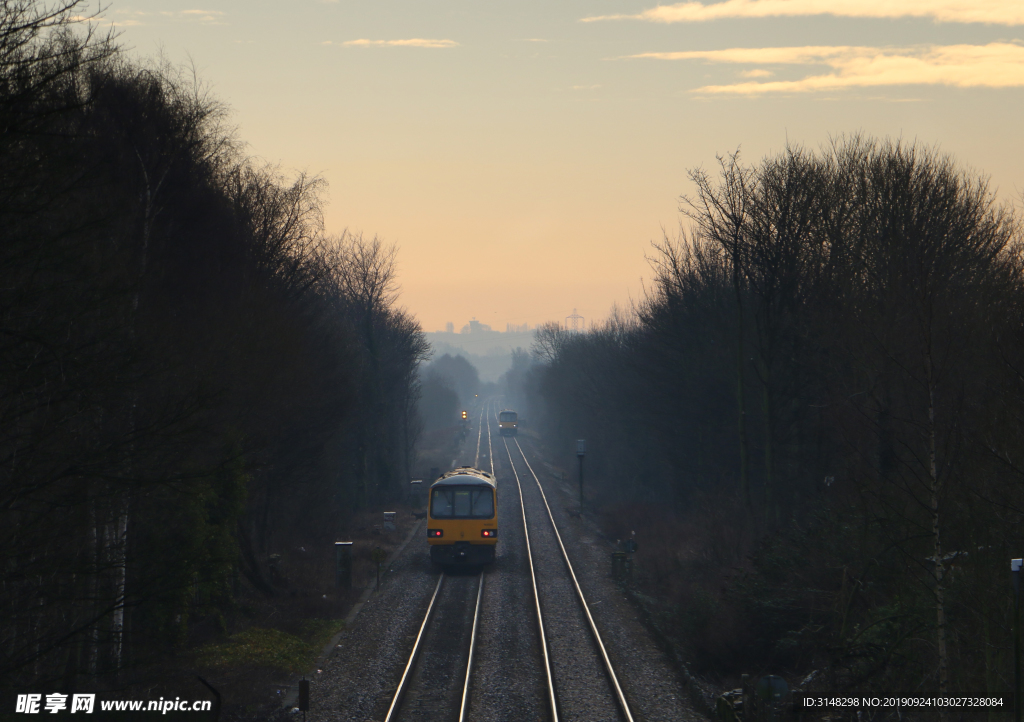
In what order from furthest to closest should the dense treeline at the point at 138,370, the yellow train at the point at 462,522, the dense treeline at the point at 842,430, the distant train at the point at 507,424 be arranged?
the distant train at the point at 507,424, the yellow train at the point at 462,522, the dense treeline at the point at 842,430, the dense treeline at the point at 138,370

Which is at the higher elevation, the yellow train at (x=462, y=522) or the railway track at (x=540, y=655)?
the yellow train at (x=462, y=522)

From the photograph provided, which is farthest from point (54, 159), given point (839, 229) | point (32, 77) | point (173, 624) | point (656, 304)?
point (656, 304)

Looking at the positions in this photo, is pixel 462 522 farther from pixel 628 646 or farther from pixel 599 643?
pixel 628 646

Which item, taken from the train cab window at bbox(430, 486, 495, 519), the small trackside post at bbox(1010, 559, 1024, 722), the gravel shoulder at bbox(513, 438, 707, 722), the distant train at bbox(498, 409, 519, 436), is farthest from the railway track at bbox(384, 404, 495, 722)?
the distant train at bbox(498, 409, 519, 436)

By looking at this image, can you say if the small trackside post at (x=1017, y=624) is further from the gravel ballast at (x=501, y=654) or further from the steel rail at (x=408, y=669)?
the steel rail at (x=408, y=669)

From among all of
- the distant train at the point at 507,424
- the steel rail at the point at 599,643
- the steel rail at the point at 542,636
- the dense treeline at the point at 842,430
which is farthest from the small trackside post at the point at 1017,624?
the distant train at the point at 507,424

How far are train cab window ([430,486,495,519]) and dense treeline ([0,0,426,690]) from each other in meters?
3.75

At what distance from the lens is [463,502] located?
21.1m

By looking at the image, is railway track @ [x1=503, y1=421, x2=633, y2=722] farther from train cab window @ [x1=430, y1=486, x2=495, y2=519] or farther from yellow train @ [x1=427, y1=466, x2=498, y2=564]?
train cab window @ [x1=430, y1=486, x2=495, y2=519]

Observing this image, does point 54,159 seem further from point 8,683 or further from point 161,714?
point 161,714

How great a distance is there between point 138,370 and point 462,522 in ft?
43.2

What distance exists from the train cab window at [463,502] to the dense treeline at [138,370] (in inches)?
148

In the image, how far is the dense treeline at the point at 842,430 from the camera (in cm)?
1002

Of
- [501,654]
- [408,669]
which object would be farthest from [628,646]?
[408,669]
